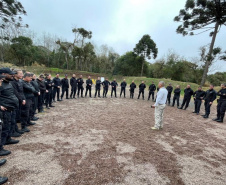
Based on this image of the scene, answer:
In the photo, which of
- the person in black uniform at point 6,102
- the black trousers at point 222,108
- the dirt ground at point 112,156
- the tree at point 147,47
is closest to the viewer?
the dirt ground at point 112,156

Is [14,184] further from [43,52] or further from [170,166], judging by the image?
[43,52]

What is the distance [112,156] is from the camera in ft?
10.6

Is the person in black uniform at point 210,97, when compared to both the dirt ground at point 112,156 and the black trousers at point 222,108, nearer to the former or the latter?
the black trousers at point 222,108

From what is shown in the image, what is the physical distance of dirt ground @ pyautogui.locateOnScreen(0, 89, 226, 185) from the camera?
2.53 m

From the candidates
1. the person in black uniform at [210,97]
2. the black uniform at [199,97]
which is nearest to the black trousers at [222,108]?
the person in black uniform at [210,97]

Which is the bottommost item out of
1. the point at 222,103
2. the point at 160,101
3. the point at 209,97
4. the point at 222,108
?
the point at 222,108

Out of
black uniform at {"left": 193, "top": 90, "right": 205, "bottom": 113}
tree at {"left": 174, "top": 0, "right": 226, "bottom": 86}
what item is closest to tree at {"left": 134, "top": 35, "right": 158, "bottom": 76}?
tree at {"left": 174, "top": 0, "right": 226, "bottom": 86}

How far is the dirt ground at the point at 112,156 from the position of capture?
2.53 m

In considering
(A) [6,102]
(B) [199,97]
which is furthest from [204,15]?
(A) [6,102]

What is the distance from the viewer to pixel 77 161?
2.96 metres

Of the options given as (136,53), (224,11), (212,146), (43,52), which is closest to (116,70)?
(136,53)

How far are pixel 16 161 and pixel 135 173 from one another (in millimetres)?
2558

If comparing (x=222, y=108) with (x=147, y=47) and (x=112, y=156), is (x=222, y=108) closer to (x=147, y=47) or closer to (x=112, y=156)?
(x=112, y=156)

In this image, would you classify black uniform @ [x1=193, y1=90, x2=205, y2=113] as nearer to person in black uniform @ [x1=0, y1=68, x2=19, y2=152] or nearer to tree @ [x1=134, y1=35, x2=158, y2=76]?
person in black uniform @ [x1=0, y1=68, x2=19, y2=152]
